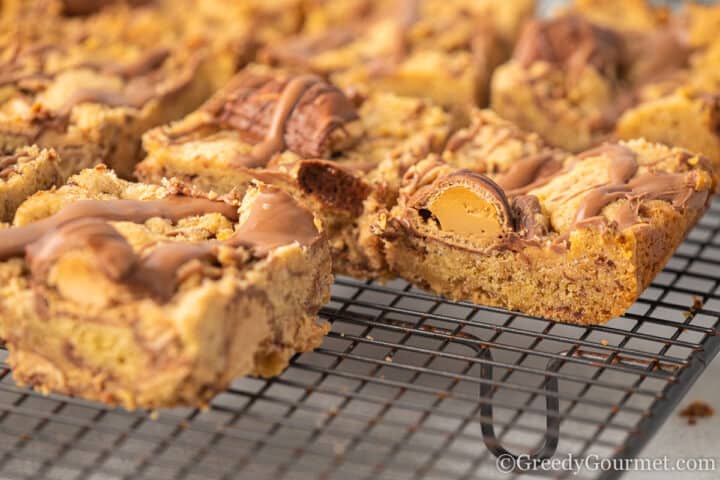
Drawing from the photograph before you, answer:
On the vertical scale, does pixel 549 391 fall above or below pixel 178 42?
below

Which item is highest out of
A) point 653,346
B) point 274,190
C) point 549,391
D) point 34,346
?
point 274,190

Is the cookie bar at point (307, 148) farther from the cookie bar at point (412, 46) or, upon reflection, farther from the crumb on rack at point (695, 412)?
the crumb on rack at point (695, 412)

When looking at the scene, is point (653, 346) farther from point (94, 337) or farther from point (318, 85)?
point (94, 337)

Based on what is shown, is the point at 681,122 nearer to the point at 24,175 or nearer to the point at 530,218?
the point at 530,218

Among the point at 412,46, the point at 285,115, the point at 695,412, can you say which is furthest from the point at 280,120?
the point at 695,412

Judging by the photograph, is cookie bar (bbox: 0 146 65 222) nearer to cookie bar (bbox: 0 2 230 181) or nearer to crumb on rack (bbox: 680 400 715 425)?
cookie bar (bbox: 0 2 230 181)

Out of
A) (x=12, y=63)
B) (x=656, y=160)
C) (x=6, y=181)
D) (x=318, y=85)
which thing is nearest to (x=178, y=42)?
(x=12, y=63)

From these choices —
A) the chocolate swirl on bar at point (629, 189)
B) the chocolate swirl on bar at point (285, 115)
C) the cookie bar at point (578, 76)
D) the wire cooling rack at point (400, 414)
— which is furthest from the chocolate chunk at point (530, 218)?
the cookie bar at point (578, 76)
